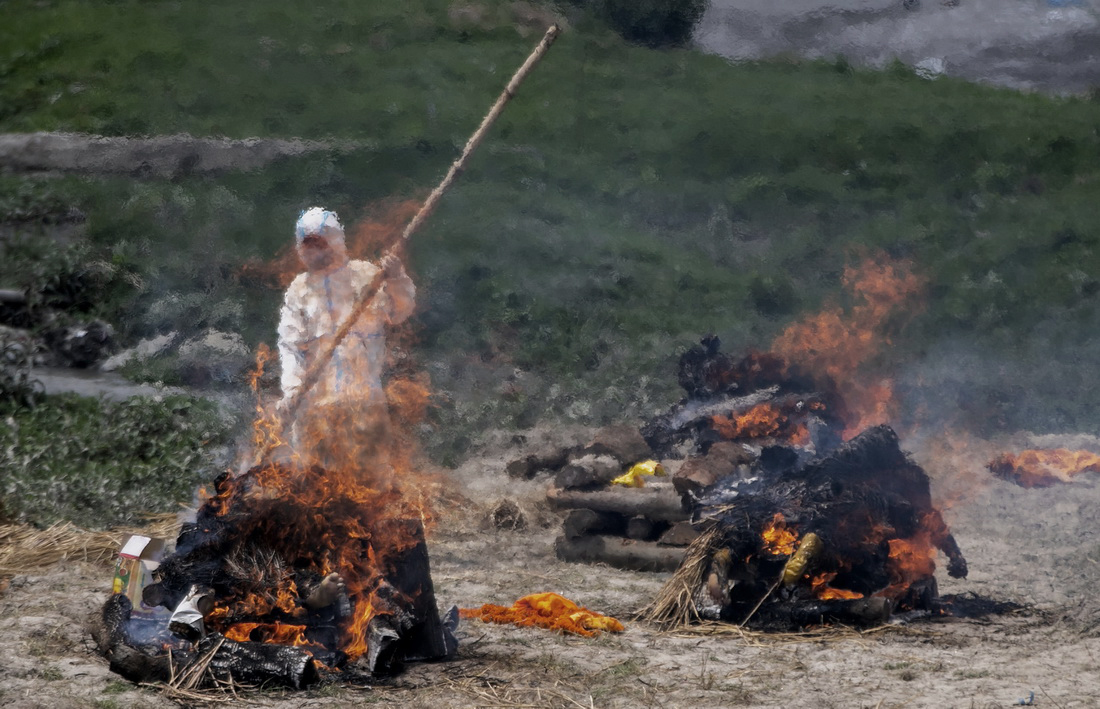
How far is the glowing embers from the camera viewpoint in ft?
32.1

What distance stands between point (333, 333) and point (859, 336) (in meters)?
7.88

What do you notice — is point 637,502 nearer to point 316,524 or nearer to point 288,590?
point 316,524

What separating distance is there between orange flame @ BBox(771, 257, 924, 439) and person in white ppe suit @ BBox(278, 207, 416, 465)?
15.3 feet

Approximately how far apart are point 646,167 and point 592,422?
630 centimetres

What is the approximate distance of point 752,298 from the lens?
15461mm

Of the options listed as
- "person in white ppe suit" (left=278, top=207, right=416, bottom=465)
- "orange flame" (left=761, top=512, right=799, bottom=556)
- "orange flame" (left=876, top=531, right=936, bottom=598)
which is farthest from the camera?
"orange flame" (left=876, top=531, right=936, bottom=598)

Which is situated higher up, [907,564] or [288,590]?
[288,590]

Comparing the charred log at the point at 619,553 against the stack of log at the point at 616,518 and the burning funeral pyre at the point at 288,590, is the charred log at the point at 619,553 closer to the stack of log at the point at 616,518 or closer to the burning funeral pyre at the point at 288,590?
the stack of log at the point at 616,518

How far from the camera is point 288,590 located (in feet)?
19.7

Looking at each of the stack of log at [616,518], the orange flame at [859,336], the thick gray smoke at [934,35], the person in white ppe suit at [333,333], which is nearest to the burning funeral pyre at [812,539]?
the stack of log at [616,518]

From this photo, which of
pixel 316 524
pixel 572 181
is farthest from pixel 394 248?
pixel 572 181

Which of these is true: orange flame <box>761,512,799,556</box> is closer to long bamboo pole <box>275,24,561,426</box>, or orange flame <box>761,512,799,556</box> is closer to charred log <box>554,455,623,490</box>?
charred log <box>554,455,623,490</box>

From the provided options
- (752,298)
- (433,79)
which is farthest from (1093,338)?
(433,79)

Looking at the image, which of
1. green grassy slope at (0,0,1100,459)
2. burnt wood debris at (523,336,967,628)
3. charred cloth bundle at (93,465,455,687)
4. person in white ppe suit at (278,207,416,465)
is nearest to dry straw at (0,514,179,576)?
person in white ppe suit at (278,207,416,465)
